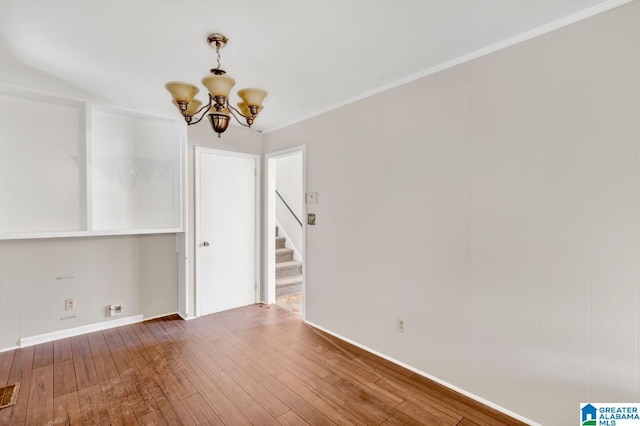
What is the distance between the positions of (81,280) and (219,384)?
2.10m

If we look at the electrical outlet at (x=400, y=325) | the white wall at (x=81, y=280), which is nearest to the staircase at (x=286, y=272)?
the white wall at (x=81, y=280)

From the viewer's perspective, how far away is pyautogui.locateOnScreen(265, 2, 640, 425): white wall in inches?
65.7

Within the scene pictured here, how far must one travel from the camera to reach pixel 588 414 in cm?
176

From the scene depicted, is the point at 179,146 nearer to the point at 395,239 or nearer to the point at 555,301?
the point at 395,239

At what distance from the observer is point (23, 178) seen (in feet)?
9.71

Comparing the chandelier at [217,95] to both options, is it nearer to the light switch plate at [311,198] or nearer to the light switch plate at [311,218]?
the light switch plate at [311,198]

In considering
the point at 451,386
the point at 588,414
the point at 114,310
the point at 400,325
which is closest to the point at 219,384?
the point at 400,325

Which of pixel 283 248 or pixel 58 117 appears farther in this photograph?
pixel 283 248

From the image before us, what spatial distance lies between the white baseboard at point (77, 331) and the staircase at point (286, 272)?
1.95 m

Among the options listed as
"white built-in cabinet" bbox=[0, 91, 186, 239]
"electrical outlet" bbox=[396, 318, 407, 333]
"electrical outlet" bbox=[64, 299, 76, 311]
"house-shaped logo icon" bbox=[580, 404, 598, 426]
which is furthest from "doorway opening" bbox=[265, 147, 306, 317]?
"house-shaped logo icon" bbox=[580, 404, 598, 426]

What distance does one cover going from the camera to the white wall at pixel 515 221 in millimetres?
1670

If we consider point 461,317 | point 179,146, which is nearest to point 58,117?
point 179,146

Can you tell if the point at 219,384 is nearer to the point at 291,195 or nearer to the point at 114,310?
the point at 114,310

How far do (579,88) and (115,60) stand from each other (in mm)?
3126
